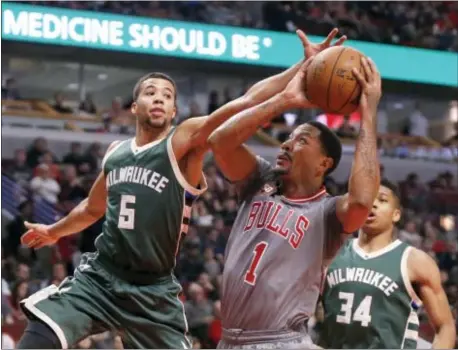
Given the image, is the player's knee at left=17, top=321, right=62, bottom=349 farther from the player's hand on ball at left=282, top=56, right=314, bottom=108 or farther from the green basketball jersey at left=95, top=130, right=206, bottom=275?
the player's hand on ball at left=282, top=56, right=314, bottom=108

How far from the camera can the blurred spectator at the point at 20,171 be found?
1334cm

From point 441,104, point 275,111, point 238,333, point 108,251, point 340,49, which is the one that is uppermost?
point 441,104

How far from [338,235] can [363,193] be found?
1.26 ft

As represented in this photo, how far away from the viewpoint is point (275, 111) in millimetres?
4754

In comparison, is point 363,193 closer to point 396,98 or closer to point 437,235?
point 437,235

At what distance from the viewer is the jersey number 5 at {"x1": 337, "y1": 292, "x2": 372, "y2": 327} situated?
18.7 ft

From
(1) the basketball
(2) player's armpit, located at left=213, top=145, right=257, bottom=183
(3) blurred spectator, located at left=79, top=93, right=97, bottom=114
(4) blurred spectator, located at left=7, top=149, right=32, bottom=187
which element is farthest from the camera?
(3) blurred spectator, located at left=79, top=93, right=97, bottom=114

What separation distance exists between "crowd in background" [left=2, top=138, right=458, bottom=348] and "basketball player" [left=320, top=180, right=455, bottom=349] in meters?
3.70

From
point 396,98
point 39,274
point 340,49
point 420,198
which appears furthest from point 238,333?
point 396,98

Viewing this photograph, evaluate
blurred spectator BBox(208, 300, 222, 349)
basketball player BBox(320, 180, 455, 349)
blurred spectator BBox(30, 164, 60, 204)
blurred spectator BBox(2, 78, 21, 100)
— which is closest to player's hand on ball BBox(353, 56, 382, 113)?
basketball player BBox(320, 180, 455, 349)

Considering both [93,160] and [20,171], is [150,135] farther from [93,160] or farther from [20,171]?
[93,160]

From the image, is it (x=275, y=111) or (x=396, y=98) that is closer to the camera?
(x=275, y=111)

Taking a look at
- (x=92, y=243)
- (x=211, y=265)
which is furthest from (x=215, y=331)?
(x=92, y=243)

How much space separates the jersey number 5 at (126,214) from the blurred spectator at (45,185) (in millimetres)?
7721
